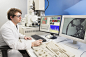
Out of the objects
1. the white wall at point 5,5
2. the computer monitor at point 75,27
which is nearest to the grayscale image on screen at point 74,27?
the computer monitor at point 75,27

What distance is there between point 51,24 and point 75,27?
57cm

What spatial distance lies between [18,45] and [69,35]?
0.78 meters

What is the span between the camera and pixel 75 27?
0.98 m

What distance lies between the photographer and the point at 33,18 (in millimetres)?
1972

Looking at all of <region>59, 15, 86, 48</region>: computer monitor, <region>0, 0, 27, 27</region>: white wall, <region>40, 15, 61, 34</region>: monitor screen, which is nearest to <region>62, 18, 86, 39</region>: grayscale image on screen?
<region>59, 15, 86, 48</region>: computer monitor

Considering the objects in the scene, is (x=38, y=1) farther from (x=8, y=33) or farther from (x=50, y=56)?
(x=50, y=56)

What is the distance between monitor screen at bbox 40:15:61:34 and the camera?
1.36 metres

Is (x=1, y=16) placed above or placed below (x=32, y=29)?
above

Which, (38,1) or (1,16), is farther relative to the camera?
(1,16)

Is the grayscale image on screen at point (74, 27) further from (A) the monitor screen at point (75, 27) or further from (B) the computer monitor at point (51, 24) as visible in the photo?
(B) the computer monitor at point (51, 24)

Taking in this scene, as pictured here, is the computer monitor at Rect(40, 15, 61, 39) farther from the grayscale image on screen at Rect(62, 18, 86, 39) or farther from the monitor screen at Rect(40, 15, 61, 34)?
the grayscale image on screen at Rect(62, 18, 86, 39)

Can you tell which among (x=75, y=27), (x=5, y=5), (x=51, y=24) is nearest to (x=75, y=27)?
(x=75, y=27)

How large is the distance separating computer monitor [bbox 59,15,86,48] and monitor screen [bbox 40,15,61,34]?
0.19 metres

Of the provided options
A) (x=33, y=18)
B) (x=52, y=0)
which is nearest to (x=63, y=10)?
(x=52, y=0)
